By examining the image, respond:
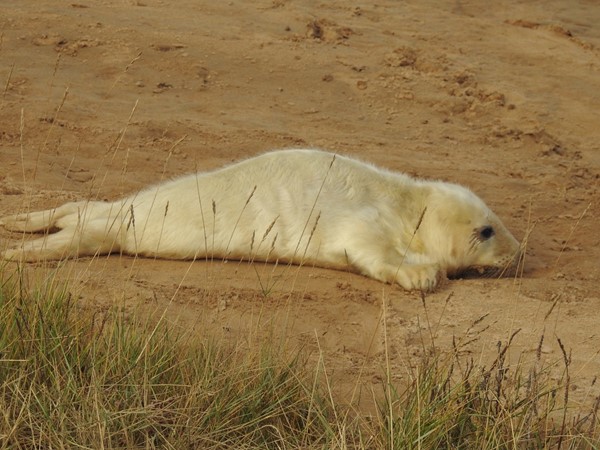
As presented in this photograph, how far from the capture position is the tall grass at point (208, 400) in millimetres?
3902

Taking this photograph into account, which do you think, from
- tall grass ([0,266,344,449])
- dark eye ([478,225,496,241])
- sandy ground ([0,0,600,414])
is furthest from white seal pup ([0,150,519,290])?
Answer: tall grass ([0,266,344,449])

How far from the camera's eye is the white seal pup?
6.10 metres

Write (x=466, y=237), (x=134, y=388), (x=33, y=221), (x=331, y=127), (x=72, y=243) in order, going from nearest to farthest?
(x=134, y=388), (x=72, y=243), (x=33, y=221), (x=466, y=237), (x=331, y=127)

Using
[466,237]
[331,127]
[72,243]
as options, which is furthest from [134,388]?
[331,127]

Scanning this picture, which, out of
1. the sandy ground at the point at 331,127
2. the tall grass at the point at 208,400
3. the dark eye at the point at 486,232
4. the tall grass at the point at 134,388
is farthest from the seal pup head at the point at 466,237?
the tall grass at the point at 134,388

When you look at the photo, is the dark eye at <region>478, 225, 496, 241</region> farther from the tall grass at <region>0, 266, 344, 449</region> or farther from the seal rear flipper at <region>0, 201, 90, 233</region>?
the tall grass at <region>0, 266, 344, 449</region>

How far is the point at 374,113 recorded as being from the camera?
9.62 meters

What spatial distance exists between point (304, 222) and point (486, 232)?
1178mm

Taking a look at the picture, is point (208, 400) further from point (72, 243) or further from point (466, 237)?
point (466, 237)

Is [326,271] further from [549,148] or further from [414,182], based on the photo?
[549,148]

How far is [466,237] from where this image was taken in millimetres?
6629

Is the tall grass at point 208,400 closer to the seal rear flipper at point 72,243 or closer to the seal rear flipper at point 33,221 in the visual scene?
the seal rear flipper at point 72,243

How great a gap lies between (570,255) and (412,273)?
1442 mm

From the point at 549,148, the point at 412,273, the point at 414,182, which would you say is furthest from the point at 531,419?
the point at 549,148
